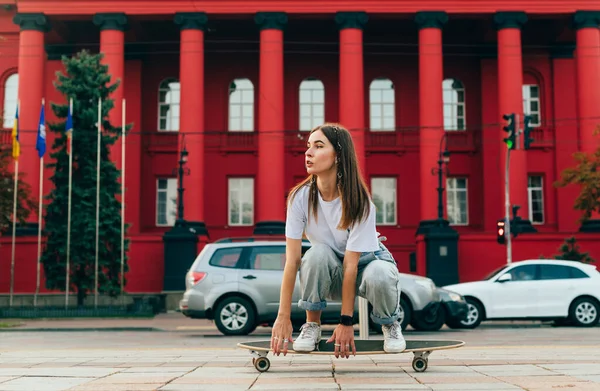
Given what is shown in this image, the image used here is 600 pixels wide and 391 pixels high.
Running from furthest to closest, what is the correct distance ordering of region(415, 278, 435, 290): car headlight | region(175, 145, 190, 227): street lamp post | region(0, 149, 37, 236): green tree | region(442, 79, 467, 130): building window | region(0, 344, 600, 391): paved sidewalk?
region(442, 79, 467, 130): building window → region(175, 145, 190, 227): street lamp post → region(0, 149, 37, 236): green tree → region(415, 278, 435, 290): car headlight → region(0, 344, 600, 391): paved sidewalk

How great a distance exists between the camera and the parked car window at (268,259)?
56.7 feet

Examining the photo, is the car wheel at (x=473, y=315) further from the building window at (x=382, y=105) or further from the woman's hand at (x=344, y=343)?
the building window at (x=382, y=105)

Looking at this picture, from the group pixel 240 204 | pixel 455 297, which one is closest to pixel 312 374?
pixel 455 297

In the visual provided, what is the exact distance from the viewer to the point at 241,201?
39.9m

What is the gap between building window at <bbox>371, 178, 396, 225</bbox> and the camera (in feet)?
130

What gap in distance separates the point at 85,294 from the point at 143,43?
14.4 metres

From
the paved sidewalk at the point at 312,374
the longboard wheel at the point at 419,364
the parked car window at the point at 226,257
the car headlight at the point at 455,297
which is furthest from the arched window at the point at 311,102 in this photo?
the longboard wheel at the point at 419,364

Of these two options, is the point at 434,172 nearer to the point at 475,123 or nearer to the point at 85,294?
the point at 475,123

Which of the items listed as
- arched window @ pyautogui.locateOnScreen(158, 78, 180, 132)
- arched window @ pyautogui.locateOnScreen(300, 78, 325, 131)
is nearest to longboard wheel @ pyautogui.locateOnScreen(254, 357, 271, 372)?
arched window @ pyautogui.locateOnScreen(300, 78, 325, 131)

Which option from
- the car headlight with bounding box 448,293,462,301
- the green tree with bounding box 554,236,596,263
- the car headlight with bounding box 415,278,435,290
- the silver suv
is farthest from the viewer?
the green tree with bounding box 554,236,596,263

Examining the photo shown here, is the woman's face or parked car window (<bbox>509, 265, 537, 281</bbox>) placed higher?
the woman's face

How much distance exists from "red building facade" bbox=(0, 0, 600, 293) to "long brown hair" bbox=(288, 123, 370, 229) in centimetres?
2888

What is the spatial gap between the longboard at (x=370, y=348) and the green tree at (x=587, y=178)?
88.5ft

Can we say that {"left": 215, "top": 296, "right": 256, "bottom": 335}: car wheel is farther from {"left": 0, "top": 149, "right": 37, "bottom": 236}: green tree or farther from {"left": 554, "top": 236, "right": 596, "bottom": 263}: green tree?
{"left": 554, "top": 236, "right": 596, "bottom": 263}: green tree
